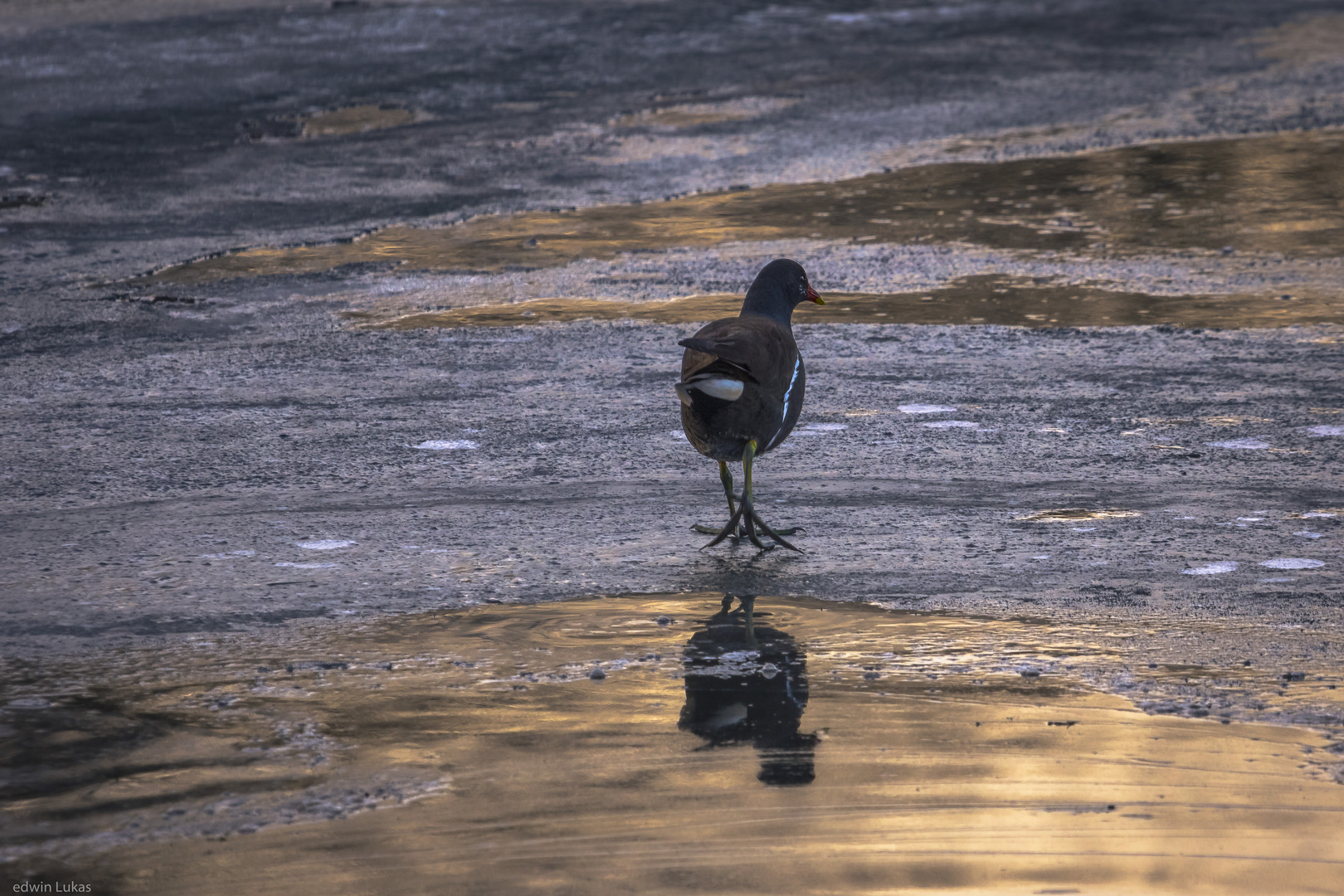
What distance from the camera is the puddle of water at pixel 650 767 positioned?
10.8ft

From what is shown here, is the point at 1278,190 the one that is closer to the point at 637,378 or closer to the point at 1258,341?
the point at 1258,341

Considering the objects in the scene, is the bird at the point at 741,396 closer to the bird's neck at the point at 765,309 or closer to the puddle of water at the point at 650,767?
the bird's neck at the point at 765,309

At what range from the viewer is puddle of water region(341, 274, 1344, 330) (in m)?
7.92

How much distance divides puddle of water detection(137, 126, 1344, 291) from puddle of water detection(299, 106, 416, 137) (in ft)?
11.9

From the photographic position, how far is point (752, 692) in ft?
13.6

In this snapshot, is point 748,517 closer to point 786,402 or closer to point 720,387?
point 786,402

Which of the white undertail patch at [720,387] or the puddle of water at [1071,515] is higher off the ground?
the white undertail patch at [720,387]

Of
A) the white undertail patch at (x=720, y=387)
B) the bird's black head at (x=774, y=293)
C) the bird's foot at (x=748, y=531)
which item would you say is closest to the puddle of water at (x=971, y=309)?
the bird's black head at (x=774, y=293)

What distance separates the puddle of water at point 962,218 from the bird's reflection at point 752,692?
527cm

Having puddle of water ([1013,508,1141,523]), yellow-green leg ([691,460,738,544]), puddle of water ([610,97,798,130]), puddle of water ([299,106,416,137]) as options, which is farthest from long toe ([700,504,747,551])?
puddle of water ([299,106,416,137])

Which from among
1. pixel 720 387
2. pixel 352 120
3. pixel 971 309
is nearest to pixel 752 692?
pixel 720 387

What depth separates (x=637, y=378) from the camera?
23.6 feet

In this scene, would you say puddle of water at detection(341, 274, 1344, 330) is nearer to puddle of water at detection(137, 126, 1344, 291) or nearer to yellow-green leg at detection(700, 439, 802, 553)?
puddle of water at detection(137, 126, 1344, 291)

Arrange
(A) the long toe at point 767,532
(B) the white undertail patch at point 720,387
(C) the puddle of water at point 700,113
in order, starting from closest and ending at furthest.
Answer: (B) the white undertail patch at point 720,387, (A) the long toe at point 767,532, (C) the puddle of water at point 700,113
